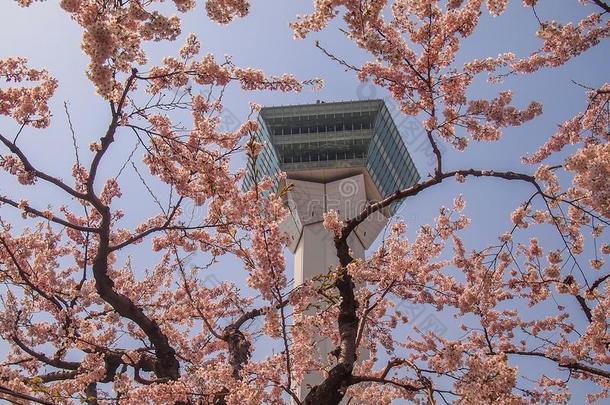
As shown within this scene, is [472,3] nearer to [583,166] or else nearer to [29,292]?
[583,166]

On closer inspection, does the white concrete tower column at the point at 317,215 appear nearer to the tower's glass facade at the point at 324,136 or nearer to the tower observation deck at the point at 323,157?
the tower observation deck at the point at 323,157

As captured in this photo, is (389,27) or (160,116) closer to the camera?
(389,27)

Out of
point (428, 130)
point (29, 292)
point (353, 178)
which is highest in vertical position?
point (353, 178)

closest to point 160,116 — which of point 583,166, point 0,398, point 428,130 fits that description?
point 428,130

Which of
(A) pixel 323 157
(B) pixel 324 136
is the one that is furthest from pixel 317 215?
(B) pixel 324 136

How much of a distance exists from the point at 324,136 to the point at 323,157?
71.9 inches

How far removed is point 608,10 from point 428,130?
2.25 m

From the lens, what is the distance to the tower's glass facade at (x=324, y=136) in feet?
142

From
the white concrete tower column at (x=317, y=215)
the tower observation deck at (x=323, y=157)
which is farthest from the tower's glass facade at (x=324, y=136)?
the white concrete tower column at (x=317, y=215)

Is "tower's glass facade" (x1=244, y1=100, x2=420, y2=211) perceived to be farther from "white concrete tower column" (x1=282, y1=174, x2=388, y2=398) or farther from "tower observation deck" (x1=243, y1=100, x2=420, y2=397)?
"white concrete tower column" (x1=282, y1=174, x2=388, y2=398)

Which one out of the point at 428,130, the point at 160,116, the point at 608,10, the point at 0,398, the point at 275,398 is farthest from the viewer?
the point at 160,116

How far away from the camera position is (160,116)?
8266 millimetres

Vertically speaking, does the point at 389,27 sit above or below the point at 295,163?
below

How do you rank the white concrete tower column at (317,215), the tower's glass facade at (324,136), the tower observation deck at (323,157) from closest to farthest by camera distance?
the white concrete tower column at (317,215) → the tower observation deck at (323,157) → the tower's glass facade at (324,136)
